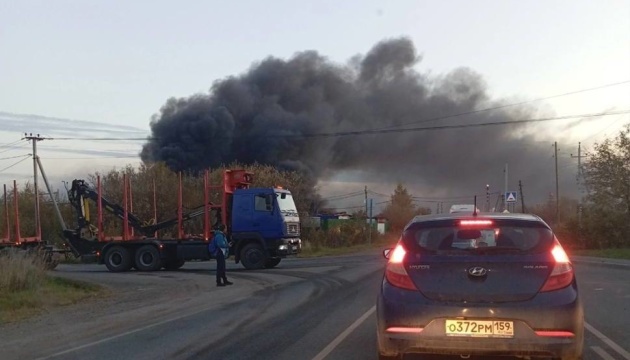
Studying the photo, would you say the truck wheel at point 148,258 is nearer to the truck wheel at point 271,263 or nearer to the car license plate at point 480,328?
the truck wheel at point 271,263

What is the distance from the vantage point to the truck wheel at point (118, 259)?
27703 millimetres

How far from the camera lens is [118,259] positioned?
1097 inches

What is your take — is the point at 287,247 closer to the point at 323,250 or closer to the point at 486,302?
the point at 323,250

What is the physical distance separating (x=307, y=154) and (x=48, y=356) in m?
51.2

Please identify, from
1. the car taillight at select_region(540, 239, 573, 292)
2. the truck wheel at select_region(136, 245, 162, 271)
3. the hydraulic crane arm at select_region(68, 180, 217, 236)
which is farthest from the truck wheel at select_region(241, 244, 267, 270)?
the car taillight at select_region(540, 239, 573, 292)

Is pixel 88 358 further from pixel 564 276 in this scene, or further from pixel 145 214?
pixel 145 214

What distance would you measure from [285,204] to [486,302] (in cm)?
2117

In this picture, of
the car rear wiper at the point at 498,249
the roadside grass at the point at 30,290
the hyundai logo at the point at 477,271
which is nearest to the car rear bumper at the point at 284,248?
the roadside grass at the point at 30,290

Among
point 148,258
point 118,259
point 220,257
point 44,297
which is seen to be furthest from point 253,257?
point 44,297

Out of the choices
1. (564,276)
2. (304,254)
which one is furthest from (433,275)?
(304,254)

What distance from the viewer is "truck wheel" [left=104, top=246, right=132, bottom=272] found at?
27.7 m

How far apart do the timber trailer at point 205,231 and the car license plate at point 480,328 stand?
2020 cm

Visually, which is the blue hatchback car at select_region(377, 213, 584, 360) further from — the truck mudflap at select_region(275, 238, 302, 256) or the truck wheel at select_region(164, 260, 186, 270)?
the truck wheel at select_region(164, 260, 186, 270)

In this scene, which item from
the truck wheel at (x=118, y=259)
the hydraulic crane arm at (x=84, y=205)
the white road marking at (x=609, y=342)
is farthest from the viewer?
the hydraulic crane arm at (x=84, y=205)
